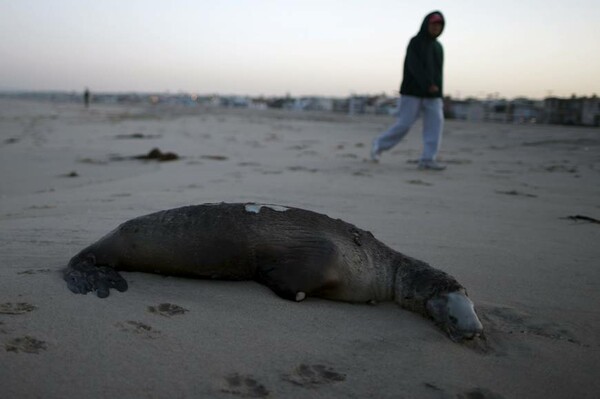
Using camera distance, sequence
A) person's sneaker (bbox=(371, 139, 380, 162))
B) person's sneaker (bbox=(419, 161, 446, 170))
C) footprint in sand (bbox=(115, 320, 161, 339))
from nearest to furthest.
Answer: footprint in sand (bbox=(115, 320, 161, 339)) < person's sneaker (bbox=(419, 161, 446, 170)) < person's sneaker (bbox=(371, 139, 380, 162))

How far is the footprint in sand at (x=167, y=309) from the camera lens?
225cm

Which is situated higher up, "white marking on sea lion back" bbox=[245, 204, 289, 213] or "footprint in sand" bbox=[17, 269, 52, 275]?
"white marking on sea lion back" bbox=[245, 204, 289, 213]

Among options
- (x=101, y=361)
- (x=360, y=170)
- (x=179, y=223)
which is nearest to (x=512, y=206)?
(x=360, y=170)

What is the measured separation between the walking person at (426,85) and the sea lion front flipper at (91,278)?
639 centimetres

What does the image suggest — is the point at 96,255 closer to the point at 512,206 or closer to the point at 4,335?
the point at 4,335

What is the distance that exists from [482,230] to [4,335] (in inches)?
139

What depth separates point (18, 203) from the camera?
16.6 feet

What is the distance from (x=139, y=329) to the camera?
208cm

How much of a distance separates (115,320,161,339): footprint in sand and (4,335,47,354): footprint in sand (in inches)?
12.1

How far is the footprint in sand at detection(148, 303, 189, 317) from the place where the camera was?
88.5 inches

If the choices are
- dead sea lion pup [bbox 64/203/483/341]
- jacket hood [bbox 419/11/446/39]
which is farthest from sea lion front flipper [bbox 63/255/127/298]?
jacket hood [bbox 419/11/446/39]

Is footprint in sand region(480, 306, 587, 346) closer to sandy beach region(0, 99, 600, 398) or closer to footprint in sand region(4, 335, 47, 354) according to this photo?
sandy beach region(0, 99, 600, 398)

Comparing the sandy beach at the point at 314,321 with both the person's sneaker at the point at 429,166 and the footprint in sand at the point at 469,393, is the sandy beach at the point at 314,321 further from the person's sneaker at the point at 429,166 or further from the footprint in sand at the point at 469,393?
the person's sneaker at the point at 429,166

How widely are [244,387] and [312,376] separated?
270mm
